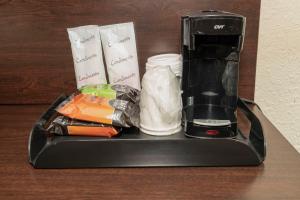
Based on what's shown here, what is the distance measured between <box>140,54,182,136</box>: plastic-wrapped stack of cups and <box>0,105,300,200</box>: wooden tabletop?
9 centimetres

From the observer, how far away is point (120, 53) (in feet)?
3.06

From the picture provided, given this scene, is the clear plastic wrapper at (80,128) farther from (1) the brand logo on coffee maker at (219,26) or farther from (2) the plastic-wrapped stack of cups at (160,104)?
(1) the brand logo on coffee maker at (219,26)

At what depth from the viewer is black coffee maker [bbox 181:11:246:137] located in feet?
2.07

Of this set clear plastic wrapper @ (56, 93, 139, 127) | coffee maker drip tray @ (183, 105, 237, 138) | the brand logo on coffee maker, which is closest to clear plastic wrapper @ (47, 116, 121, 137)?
clear plastic wrapper @ (56, 93, 139, 127)

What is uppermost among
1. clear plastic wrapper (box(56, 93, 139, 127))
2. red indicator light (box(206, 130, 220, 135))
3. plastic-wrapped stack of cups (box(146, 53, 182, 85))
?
plastic-wrapped stack of cups (box(146, 53, 182, 85))

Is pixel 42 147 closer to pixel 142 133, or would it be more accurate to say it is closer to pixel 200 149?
pixel 142 133

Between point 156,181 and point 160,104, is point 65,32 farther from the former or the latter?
point 156,181

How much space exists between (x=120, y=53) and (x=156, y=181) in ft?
1.47

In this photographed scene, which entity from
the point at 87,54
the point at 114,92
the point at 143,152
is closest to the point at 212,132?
the point at 143,152

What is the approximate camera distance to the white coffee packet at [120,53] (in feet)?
3.05

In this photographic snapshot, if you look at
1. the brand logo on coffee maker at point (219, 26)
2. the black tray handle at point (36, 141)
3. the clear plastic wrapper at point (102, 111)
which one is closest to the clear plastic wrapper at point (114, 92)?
the clear plastic wrapper at point (102, 111)

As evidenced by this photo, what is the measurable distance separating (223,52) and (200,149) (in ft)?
0.76

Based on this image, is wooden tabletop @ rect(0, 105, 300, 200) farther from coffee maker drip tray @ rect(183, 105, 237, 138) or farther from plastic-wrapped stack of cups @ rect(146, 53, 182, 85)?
plastic-wrapped stack of cups @ rect(146, 53, 182, 85)

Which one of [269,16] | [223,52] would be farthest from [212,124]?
[269,16]
